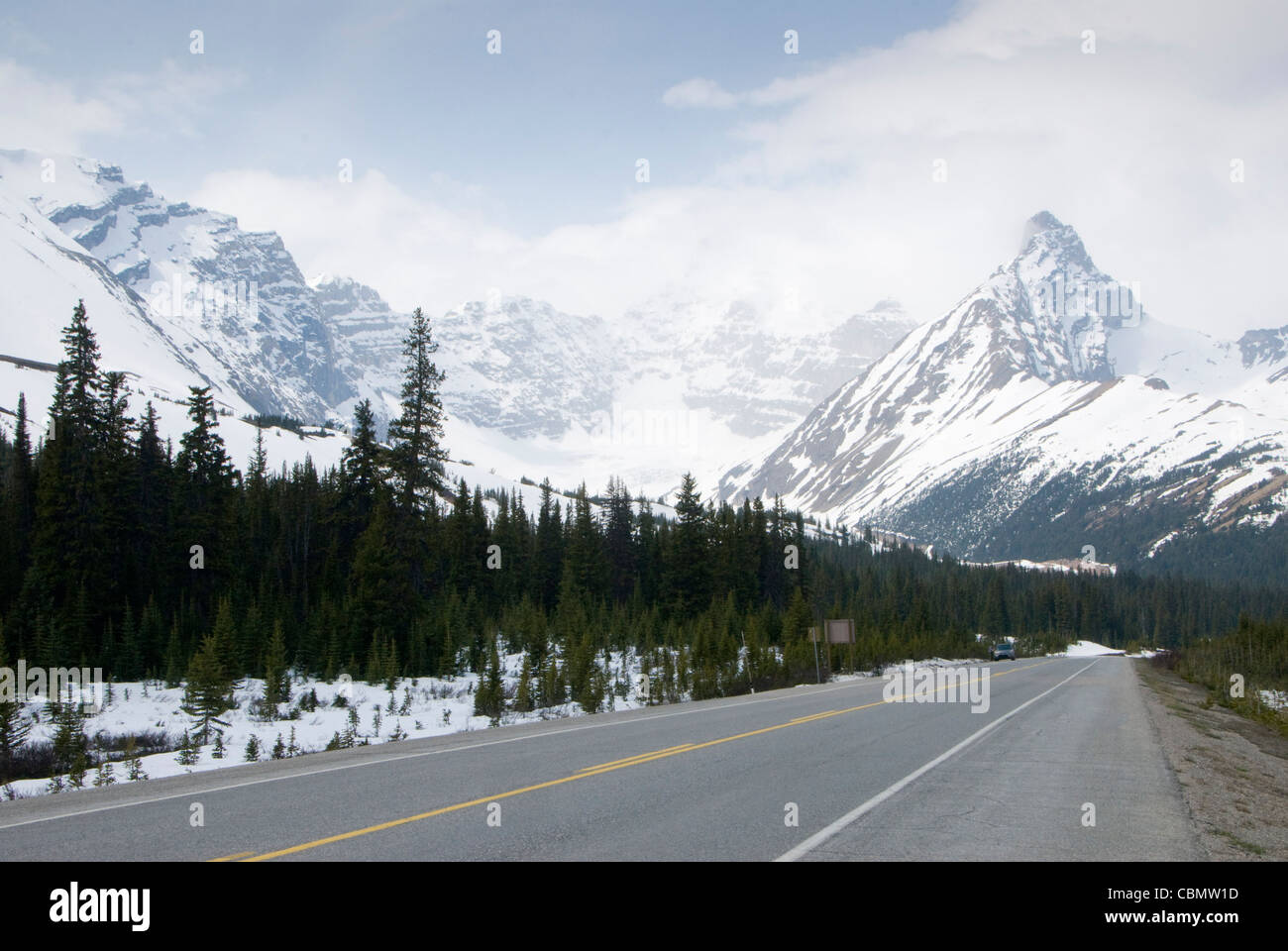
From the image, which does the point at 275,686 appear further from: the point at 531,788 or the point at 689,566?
the point at 689,566

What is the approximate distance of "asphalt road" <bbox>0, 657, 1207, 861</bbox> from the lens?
25.5ft

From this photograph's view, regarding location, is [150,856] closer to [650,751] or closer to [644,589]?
[650,751]

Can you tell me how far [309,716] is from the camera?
105 ft

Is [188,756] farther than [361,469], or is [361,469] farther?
[361,469]

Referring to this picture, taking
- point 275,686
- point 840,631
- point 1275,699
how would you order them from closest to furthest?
point 275,686
point 1275,699
point 840,631

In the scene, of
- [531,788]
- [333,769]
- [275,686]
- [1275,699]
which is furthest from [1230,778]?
[1275,699]

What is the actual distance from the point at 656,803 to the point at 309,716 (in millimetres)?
25663

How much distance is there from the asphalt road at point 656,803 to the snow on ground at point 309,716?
5591 mm

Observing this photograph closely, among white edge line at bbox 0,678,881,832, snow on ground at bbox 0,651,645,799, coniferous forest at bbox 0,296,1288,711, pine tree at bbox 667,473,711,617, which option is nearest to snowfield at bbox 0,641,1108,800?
snow on ground at bbox 0,651,645,799

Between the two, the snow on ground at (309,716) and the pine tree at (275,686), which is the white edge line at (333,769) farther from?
the pine tree at (275,686)

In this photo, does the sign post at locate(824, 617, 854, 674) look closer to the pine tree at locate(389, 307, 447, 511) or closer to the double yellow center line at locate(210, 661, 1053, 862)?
the double yellow center line at locate(210, 661, 1053, 862)
